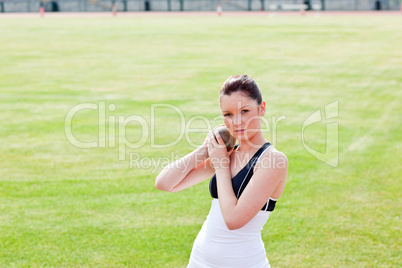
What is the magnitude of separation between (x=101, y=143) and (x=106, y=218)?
3.68 metres

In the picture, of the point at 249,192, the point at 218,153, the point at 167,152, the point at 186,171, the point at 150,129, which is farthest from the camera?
the point at 150,129

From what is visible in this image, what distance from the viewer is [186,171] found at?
3.27 m

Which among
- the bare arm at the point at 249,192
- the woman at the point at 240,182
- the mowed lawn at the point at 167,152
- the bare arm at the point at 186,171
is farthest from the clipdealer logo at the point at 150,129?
the bare arm at the point at 249,192

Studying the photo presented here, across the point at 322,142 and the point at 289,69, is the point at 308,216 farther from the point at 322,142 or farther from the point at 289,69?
the point at 289,69

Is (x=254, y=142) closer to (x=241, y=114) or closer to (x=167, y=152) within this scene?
(x=241, y=114)

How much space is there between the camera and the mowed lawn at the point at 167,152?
609 centimetres

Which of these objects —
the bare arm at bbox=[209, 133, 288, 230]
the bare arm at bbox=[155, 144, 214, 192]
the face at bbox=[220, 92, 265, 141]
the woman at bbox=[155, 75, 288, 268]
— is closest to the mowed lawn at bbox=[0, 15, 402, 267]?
the bare arm at bbox=[155, 144, 214, 192]

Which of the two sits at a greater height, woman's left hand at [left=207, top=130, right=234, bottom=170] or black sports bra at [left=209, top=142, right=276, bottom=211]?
woman's left hand at [left=207, top=130, right=234, bottom=170]

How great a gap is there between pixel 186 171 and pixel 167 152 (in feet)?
21.1

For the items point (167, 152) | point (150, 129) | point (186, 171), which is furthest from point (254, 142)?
point (150, 129)

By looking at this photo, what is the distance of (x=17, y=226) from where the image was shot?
6.53m

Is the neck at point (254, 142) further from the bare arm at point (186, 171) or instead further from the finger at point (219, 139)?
the bare arm at point (186, 171)

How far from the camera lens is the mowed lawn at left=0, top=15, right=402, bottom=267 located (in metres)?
6.09

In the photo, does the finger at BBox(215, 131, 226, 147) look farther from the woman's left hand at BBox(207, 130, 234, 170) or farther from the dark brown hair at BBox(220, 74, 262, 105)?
the dark brown hair at BBox(220, 74, 262, 105)
